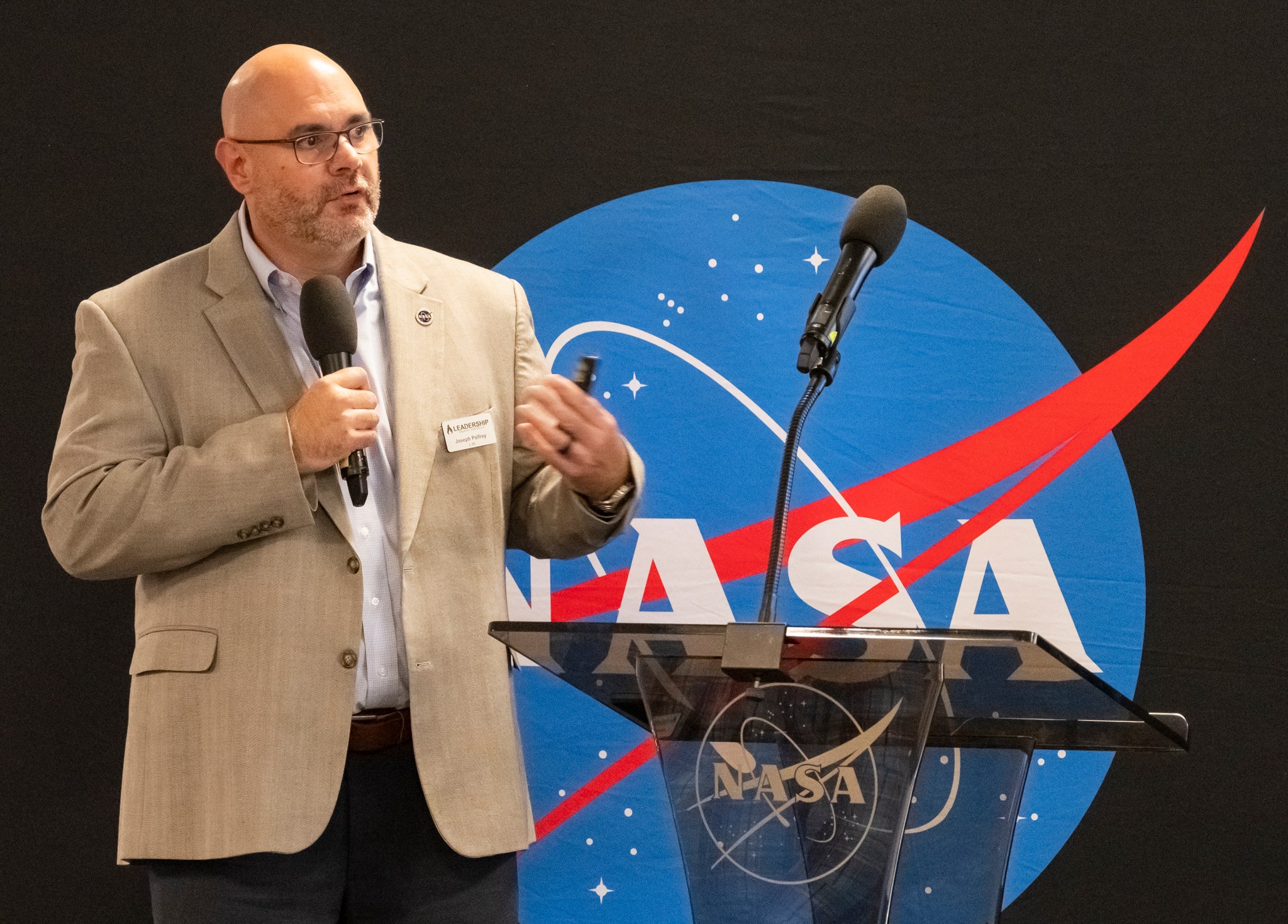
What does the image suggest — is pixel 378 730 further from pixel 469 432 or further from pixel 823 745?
pixel 823 745

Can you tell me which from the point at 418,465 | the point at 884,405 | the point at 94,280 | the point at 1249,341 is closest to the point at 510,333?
the point at 418,465

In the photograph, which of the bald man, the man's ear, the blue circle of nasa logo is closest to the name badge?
the bald man

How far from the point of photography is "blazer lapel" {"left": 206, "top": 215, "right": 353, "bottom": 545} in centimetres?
190

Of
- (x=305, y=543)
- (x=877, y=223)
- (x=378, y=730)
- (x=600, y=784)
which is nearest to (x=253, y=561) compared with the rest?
(x=305, y=543)

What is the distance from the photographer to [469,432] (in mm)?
1985

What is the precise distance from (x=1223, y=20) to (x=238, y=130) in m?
1.95

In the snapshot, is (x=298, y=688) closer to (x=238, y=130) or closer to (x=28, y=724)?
(x=238, y=130)

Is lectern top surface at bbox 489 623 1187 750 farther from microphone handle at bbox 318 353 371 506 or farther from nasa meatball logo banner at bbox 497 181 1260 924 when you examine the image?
nasa meatball logo banner at bbox 497 181 1260 924

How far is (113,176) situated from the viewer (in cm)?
287

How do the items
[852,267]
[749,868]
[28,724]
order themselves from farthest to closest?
1. [28,724]
2. [852,267]
3. [749,868]

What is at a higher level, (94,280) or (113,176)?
(113,176)

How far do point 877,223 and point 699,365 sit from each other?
4.00ft

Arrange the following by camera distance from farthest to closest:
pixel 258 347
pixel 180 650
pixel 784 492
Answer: pixel 258 347 → pixel 180 650 → pixel 784 492

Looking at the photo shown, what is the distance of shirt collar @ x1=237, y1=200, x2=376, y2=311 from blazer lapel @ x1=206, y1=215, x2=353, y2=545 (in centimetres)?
3
